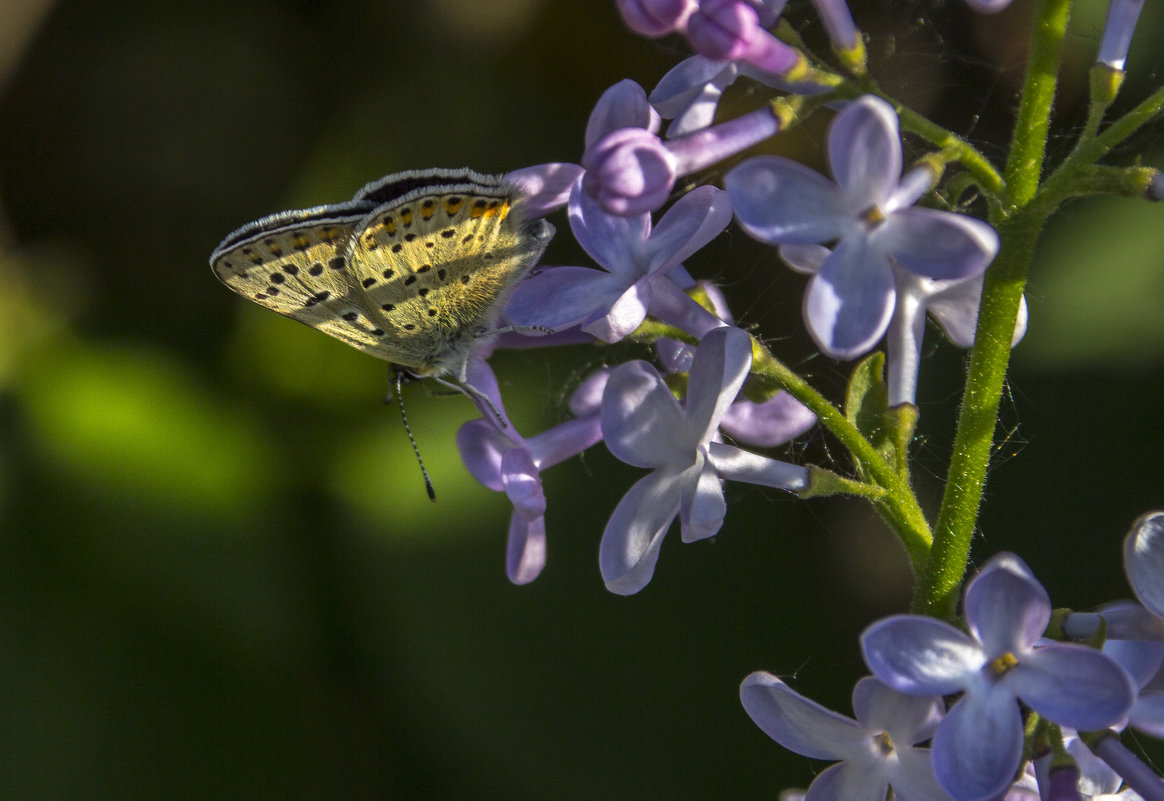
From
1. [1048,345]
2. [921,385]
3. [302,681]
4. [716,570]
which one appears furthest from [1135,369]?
[302,681]

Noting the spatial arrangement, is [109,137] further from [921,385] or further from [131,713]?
[921,385]

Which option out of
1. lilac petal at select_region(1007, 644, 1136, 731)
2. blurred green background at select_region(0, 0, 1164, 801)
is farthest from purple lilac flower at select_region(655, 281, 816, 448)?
blurred green background at select_region(0, 0, 1164, 801)

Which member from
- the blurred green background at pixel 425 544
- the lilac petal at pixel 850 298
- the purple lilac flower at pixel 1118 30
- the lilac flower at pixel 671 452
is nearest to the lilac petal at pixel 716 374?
the lilac flower at pixel 671 452

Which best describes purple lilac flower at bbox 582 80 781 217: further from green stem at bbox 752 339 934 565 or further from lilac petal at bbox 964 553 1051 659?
lilac petal at bbox 964 553 1051 659

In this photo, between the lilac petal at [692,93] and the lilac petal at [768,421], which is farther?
the lilac petal at [768,421]

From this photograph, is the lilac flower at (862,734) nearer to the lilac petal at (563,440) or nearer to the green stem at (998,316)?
the green stem at (998,316)

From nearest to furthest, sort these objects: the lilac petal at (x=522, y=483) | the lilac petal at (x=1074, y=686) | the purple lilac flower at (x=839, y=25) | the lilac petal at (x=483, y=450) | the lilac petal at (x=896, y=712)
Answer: the lilac petal at (x=1074, y=686)
the lilac petal at (x=896, y=712)
the purple lilac flower at (x=839, y=25)
the lilac petal at (x=522, y=483)
the lilac petal at (x=483, y=450)
